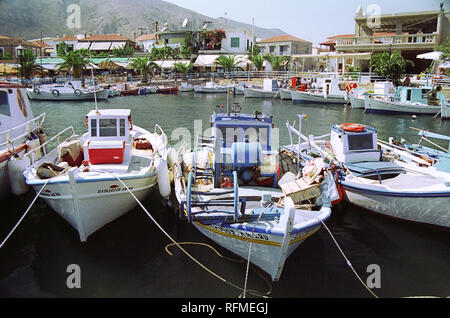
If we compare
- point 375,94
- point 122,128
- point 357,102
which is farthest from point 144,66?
point 122,128

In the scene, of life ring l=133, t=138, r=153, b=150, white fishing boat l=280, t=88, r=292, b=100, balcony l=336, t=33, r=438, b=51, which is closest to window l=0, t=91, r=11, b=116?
life ring l=133, t=138, r=153, b=150

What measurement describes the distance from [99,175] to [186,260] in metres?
3.66

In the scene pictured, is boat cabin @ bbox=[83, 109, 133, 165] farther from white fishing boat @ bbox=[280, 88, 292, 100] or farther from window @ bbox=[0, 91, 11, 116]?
white fishing boat @ bbox=[280, 88, 292, 100]

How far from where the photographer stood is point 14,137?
15992 mm

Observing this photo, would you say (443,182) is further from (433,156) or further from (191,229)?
(191,229)

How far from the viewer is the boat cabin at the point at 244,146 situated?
457 inches

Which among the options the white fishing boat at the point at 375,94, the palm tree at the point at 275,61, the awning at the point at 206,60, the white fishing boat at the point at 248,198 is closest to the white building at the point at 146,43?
the awning at the point at 206,60

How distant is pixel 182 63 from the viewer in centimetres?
7231

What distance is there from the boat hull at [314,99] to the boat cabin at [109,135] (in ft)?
124

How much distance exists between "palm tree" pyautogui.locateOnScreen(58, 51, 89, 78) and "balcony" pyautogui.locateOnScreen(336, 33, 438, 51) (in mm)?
41654

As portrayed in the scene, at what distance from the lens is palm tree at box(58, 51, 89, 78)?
63.4m

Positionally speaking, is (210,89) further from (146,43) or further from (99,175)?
(99,175)

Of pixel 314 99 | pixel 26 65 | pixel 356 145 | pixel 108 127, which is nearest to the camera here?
pixel 108 127
